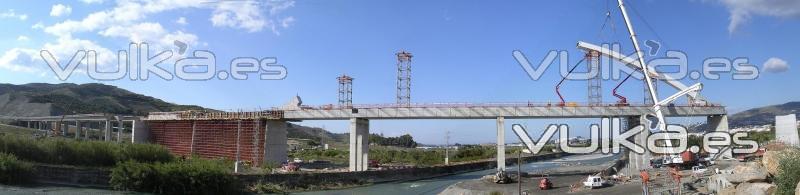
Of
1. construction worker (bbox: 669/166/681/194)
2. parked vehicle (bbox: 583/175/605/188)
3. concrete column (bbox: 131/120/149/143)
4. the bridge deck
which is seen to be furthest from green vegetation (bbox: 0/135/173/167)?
construction worker (bbox: 669/166/681/194)

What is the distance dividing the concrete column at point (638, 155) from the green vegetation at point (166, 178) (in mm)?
44508

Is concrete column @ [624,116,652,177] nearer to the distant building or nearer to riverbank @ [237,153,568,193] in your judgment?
the distant building

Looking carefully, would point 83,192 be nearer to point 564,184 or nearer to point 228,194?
point 228,194

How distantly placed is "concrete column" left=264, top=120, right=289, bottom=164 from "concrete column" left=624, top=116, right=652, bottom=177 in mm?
46803

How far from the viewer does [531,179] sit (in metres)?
65.9

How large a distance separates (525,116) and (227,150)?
47167 millimetres

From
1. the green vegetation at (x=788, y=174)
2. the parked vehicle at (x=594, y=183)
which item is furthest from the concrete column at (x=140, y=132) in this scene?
the green vegetation at (x=788, y=174)

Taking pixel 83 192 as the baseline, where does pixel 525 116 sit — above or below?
above

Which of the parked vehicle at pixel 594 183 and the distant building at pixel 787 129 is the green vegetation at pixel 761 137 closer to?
the distant building at pixel 787 129

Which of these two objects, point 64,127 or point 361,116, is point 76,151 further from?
point 64,127

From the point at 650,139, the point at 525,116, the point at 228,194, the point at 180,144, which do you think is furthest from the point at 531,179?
the point at 180,144

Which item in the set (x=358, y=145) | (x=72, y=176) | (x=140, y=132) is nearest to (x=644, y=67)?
(x=358, y=145)

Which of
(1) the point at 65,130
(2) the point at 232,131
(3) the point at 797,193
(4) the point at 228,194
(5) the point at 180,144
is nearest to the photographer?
(3) the point at 797,193

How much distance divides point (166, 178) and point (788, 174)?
4679 cm
